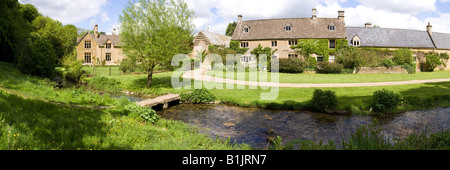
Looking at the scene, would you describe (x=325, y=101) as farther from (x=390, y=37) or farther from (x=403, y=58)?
(x=390, y=37)

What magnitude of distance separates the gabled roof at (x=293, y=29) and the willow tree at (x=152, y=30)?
86.5 ft

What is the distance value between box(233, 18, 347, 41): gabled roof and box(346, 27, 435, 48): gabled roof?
4.46 meters

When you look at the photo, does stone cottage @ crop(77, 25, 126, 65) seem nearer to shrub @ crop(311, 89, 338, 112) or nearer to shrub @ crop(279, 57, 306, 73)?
shrub @ crop(279, 57, 306, 73)

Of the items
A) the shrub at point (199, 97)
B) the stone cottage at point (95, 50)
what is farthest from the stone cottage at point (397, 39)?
the stone cottage at point (95, 50)

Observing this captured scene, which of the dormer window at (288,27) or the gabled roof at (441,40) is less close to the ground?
the dormer window at (288,27)

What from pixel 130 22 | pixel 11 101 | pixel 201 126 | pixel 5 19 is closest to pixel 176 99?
pixel 201 126

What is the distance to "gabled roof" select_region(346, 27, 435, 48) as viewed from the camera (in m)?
45.0

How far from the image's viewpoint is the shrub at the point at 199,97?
17.6 metres

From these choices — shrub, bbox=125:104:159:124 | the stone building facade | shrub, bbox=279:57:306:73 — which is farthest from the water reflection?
the stone building facade

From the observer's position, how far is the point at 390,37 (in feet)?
151

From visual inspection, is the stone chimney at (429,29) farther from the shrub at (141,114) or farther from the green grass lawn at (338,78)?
the shrub at (141,114)

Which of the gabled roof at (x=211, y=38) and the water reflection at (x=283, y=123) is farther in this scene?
the gabled roof at (x=211, y=38)

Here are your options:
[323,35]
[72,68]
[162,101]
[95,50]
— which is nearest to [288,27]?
[323,35]

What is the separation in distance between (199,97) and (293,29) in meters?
31.3
